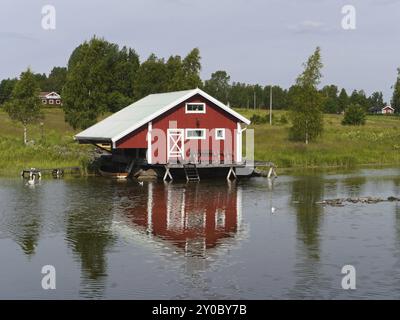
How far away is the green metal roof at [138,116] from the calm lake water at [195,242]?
535 centimetres

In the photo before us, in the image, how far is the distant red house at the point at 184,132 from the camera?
4291cm

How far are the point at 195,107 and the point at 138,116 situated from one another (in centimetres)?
380

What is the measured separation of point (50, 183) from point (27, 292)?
2409 centimetres

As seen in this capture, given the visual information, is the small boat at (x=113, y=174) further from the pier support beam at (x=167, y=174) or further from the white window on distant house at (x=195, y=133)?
the white window on distant house at (x=195, y=133)

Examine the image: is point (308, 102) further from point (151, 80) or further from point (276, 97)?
point (276, 97)

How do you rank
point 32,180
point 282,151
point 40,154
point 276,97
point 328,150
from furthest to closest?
point 276,97 < point 328,150 < point 282,151 < point 40,154 < point 32,180

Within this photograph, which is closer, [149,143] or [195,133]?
[149,143]

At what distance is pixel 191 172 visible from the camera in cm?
4400

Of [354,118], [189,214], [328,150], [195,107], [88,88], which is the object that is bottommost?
[189,214]

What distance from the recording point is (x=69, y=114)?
6338 cm

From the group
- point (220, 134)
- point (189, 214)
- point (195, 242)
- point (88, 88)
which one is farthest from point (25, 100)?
point (195, 242)

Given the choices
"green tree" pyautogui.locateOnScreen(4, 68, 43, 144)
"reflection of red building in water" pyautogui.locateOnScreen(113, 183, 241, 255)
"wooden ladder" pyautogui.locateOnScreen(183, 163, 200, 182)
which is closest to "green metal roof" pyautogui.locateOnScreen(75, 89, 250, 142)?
"wooden ladder" pyautogui.locateOnScreen(183, 163, 200, 182)

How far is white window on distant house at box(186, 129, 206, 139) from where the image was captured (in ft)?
145
